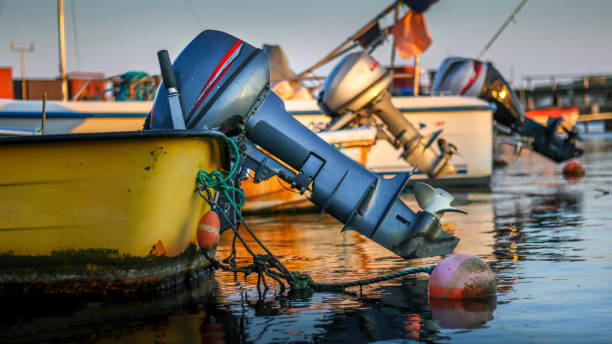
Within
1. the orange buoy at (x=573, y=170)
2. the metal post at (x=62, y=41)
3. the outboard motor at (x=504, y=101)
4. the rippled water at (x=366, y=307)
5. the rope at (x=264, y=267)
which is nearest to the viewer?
the rippled water at (x=366, y=307)

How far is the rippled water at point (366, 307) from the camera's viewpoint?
4.50 meters

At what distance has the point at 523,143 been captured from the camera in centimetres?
1811

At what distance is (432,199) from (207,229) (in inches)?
73.7

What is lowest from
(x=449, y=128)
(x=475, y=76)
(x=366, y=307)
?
(x=366, y=307)

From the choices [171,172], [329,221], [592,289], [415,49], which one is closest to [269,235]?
[329,221]

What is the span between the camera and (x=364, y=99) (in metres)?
12.7

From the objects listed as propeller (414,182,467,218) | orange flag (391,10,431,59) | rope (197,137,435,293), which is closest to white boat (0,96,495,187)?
orange flag (391,10,431,59)

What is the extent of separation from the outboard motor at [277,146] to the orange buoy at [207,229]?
605 millimetres

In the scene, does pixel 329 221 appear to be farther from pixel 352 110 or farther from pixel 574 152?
pixel 574 152

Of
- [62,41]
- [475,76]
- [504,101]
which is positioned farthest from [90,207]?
[504,101]

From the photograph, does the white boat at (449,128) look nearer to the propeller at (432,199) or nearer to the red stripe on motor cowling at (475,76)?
the red stripe on motor cowling at (475,76)

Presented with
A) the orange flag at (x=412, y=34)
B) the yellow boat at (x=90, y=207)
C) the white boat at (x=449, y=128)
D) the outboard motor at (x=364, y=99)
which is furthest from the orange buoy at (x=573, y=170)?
the yellow boat at (x=90, y=207)

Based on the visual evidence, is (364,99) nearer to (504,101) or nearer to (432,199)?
(432,199)

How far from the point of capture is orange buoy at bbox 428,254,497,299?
542cm
